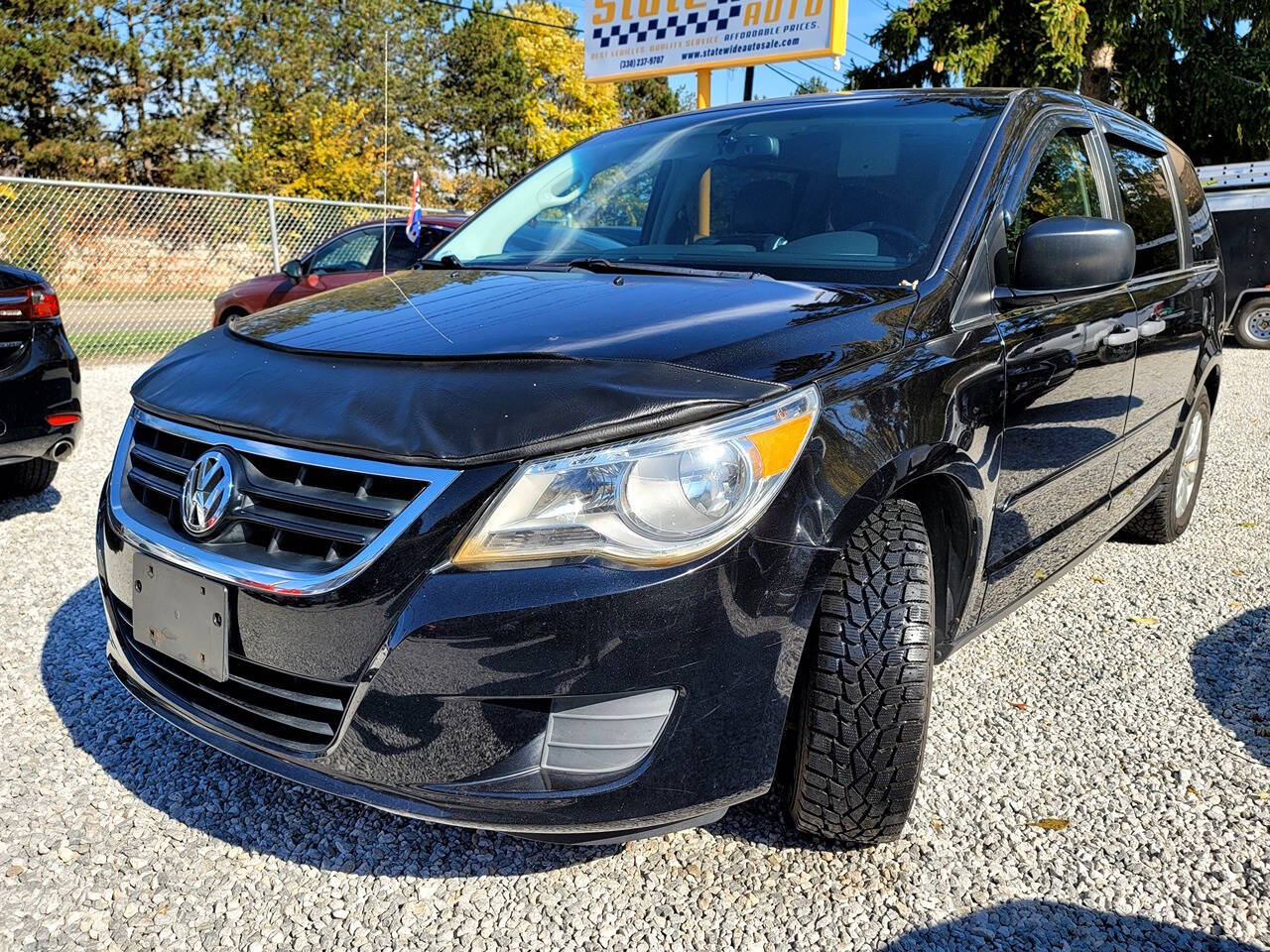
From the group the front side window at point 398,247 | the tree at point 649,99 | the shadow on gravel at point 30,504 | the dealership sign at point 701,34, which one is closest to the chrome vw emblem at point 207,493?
the shadow on gravel at point 30,504

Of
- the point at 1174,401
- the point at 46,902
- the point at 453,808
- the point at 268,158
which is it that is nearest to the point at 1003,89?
the point at 1174,401

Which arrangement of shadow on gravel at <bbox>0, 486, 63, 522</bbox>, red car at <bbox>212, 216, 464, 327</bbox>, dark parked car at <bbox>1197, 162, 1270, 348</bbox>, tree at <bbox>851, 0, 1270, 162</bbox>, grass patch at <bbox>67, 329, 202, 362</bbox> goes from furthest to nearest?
tree at <bbox>851, 0, 1270, 162</bbox> < dark parked car at <bbox>1197, 162, 1270, 348</bbox> < grass patch at <bbox>67, 329, 202, 362</bbox> < red car at <bbox>212, 216, 464, 327</bbox> < shadow on gravel at <bbox>0, 486, 63, 522</bbox>

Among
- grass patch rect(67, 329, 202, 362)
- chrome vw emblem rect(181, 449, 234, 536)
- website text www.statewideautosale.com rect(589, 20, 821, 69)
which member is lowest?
grass patch rect(67, 329, 202, 362)

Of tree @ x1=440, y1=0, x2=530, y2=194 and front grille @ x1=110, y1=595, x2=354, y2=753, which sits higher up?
tree @ x1=440, y1=0, x2=530, y2=194

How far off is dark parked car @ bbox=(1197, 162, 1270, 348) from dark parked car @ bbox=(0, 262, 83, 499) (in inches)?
492

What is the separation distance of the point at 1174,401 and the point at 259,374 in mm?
3330

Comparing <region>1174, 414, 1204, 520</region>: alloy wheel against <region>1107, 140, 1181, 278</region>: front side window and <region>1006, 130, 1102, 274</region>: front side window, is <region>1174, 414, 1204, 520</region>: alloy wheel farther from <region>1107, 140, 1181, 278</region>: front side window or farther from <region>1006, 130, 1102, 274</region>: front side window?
<region>1006, 130, 1102, 274</region>: front side window

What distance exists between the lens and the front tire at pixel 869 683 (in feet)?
6.28

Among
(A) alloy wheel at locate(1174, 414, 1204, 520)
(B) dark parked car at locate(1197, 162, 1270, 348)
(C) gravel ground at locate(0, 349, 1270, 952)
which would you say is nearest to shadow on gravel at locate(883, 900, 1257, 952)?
(C) gravel ground at locate(0, 349, 1270, 952)

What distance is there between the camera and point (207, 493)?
1870 millimetres

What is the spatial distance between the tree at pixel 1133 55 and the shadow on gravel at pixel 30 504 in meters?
17.9

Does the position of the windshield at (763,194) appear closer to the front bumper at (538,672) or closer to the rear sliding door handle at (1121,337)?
the rear sliding door handle at (1121,337)

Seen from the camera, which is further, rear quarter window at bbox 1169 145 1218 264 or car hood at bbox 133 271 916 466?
rear quarter window at bbox 1169 145 1218 264

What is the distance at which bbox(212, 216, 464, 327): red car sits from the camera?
8906mm
